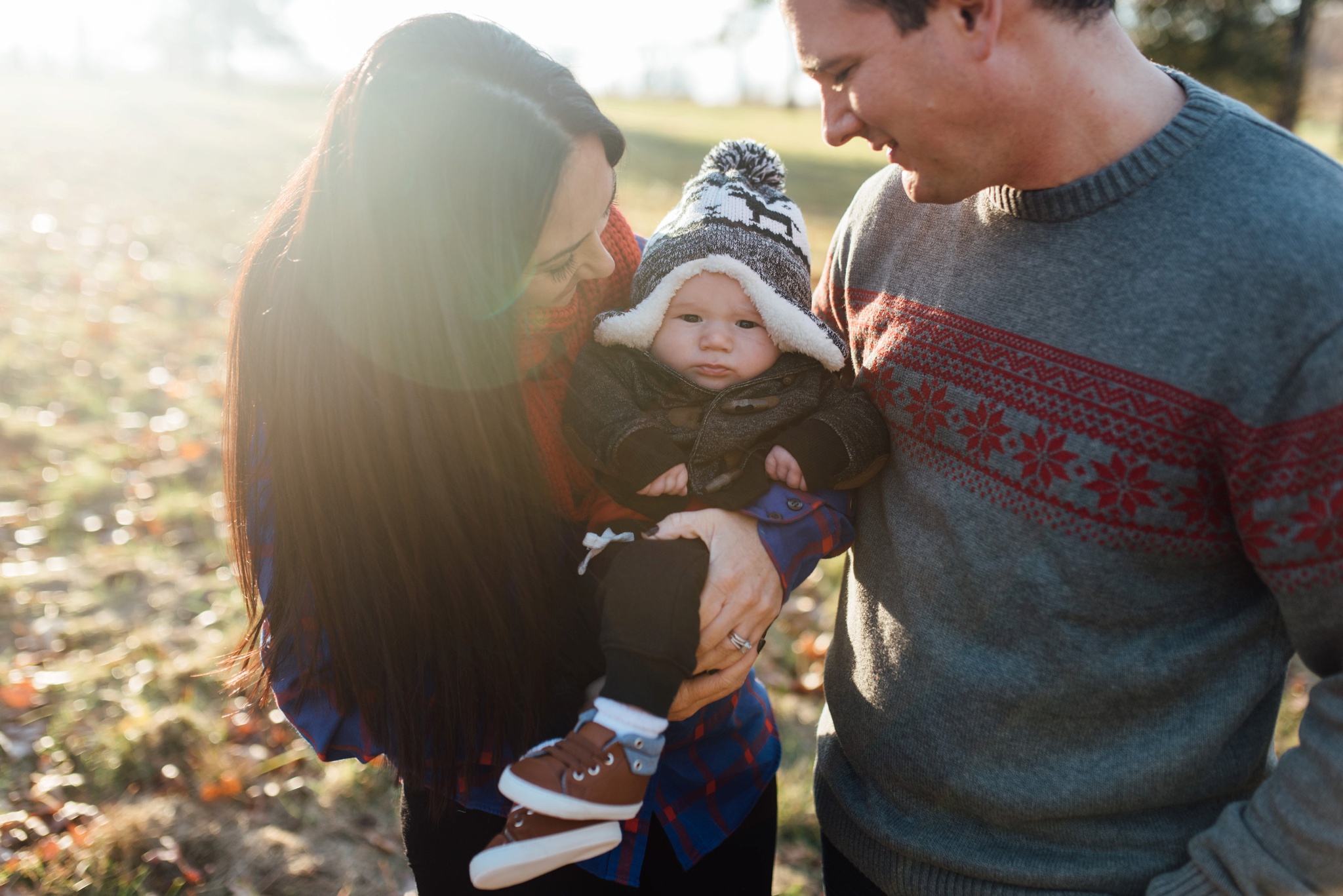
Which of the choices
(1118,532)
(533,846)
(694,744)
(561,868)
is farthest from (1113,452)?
(561,868)

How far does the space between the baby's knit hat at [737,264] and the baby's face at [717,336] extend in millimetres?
31

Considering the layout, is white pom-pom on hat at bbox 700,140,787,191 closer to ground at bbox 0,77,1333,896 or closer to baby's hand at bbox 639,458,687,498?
baby's hand at bbox 639,458,687,498

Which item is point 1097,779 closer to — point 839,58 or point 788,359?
point 788,359

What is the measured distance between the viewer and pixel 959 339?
1.85 meters

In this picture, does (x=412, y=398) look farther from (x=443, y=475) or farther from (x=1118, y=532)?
(x=1118, y=532)

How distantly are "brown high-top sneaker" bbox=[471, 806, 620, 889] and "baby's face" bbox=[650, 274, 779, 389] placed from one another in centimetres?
111

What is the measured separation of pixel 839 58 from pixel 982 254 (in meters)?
0.50

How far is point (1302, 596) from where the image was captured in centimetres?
147

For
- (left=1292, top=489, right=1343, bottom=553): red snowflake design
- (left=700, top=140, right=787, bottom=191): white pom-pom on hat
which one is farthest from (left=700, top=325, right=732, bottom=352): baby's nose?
(left=1292, top=489, right=1343, bottom=553): red snowflake design

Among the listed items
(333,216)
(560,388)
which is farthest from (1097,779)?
(333,216)

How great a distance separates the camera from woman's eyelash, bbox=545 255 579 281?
6.79 ft

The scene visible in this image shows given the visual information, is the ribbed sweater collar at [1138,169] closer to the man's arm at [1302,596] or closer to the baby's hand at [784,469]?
the man's arm at [1302,596]

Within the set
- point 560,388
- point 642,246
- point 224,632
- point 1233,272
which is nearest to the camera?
point 1233,272

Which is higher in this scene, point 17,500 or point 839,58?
point 839,58
